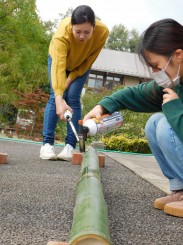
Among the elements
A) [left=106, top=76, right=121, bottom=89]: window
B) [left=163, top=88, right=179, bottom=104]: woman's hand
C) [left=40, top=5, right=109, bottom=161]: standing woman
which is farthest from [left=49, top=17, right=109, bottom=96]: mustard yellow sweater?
[left=106, top=76, right=121, bottom=89]: window

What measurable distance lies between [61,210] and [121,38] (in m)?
38.6

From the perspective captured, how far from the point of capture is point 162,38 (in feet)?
5.36

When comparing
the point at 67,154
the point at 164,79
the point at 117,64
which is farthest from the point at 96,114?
the point at 117,64

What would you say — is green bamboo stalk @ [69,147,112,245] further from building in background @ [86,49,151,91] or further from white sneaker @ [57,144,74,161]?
building in background @ [86,49,151,91]

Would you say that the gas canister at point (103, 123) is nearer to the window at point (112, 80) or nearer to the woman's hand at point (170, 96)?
the woman's hand at point (170, 96)

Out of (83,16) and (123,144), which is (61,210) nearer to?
(83,16)

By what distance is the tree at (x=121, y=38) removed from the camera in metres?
38.0

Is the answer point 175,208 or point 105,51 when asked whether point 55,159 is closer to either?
point 175,208

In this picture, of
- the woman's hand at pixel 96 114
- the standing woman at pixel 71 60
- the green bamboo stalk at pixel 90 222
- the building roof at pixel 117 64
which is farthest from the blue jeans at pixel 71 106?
the building roof at pixel 117 64

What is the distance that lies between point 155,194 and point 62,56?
4.29 ft

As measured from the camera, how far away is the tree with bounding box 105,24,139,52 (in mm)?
38000

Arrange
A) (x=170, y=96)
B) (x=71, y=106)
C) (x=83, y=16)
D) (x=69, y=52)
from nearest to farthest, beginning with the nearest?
(x=170, y=96) → (x=83, y=16) → (x=69, y=52) → (x=71, y=106)

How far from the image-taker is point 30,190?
1.94 m

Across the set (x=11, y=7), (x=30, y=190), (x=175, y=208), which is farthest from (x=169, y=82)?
(x=11, y=7)
